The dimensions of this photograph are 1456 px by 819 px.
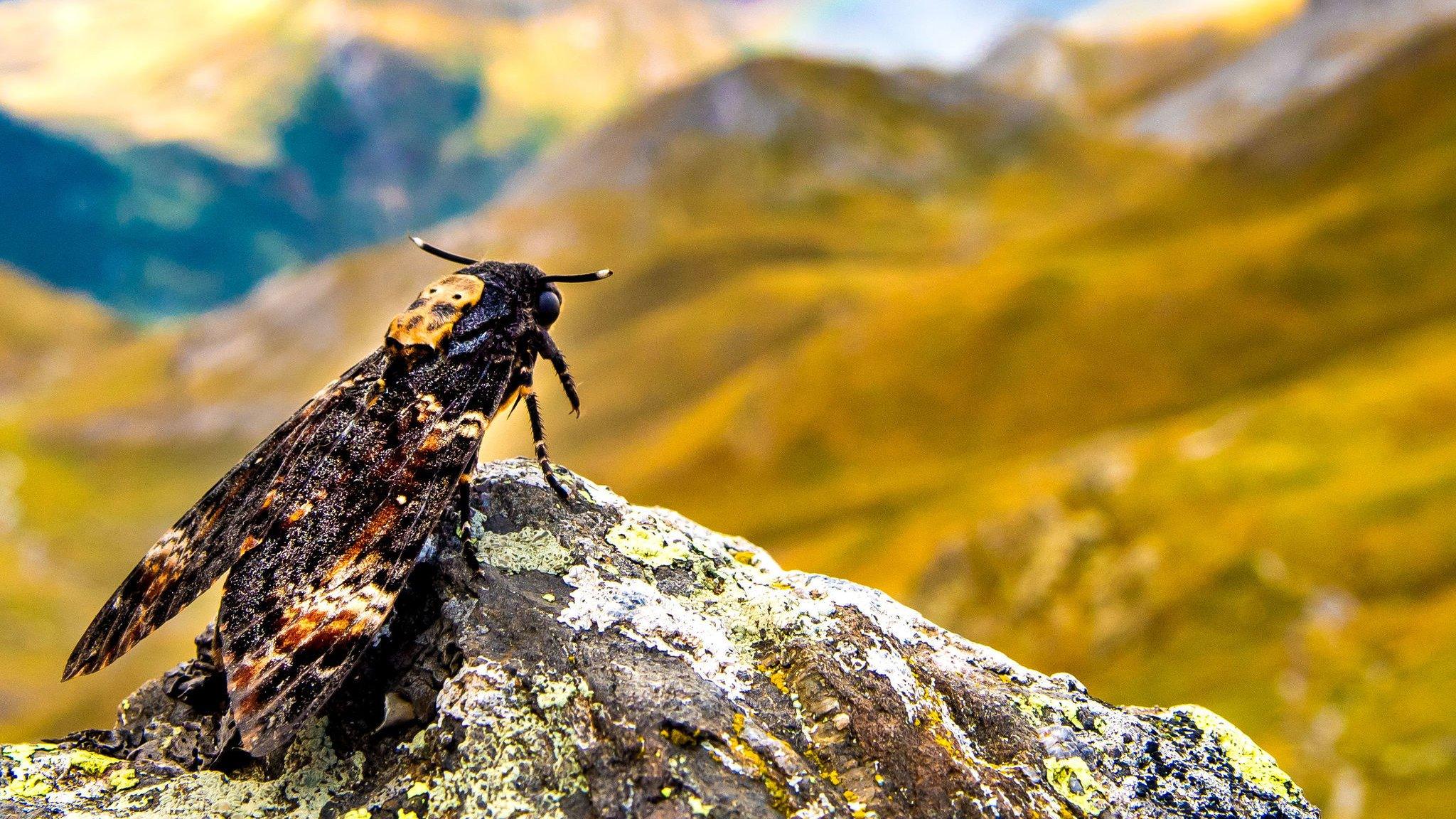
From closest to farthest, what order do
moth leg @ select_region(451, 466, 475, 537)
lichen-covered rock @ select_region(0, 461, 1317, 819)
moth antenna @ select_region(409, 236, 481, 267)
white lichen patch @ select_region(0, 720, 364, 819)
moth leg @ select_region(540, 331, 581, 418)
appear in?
lichen-covered rock @ select_region(0, 461, 1317, 819) → white lichen patch @ select_region(0, 720, 364, 819) → moth leg @ select_region(451, 466, 475, 537) → moth leg @ select_region(540, 331, 581, 418) → moth antenna @ select_region(409, 236, 481, 267)

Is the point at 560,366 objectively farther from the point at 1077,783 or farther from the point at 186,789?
the point at 1077,783

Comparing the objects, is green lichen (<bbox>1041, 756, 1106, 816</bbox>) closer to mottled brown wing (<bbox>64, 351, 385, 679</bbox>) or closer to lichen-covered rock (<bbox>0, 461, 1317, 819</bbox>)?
lichen-covered rock (<bbox>0, 461, 1317, 819</bbox>)

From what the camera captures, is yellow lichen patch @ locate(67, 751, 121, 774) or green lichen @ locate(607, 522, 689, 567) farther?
green lichen @ locate(607, 522, 689, 567)

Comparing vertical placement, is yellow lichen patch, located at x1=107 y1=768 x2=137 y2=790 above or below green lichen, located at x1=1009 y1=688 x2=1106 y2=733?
below

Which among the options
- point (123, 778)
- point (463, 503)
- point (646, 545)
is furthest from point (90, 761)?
point (646, 545)

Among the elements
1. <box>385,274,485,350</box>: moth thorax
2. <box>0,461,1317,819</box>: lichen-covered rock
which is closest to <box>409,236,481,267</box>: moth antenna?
<box>385,274,485,350</box>: moth thorax

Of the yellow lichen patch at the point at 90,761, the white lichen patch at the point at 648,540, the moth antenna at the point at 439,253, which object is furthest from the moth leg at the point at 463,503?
the yellow lichen patch at the point at 90,761

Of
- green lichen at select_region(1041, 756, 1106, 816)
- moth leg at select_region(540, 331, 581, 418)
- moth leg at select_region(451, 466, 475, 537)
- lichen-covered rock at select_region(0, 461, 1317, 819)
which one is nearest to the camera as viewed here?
lichen-covered rock at select_region(0, 461, 1317, 819)
